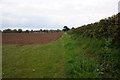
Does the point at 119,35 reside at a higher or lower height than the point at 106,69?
higher

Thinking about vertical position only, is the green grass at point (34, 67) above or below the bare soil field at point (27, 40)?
below

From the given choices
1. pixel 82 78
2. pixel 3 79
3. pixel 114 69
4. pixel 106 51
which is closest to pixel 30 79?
pixel 3 79

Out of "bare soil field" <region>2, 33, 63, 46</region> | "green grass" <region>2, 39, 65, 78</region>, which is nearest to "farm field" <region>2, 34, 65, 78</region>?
"green grass" <region>2, 39, 65, 78</region>

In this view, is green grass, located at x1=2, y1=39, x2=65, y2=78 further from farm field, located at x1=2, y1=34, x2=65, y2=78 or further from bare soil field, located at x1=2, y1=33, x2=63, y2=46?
bare soil field, located at x1=2, y1=33, x2=63, y2=46

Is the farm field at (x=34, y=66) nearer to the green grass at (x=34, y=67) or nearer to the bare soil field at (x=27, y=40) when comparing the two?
the green grass at (x=34, y=67)

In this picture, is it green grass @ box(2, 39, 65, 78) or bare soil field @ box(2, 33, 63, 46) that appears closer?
green grass @ box(2, 39, 65, 78)

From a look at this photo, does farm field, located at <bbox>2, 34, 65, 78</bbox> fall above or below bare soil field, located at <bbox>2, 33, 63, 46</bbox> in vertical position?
below

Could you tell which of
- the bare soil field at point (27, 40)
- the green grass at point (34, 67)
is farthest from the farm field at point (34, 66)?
the bare soil field at point (27, 40)

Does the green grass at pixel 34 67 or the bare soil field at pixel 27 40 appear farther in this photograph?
the bare soil field at pixel 27 40

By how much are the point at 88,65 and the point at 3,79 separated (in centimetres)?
324

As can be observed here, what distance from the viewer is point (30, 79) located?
279 cm

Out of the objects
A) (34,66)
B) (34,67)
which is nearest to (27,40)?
(34,66)

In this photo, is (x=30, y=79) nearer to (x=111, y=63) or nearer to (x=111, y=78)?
(x=111, y=78)

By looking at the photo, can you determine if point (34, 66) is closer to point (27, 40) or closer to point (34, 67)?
point (34, 67)
